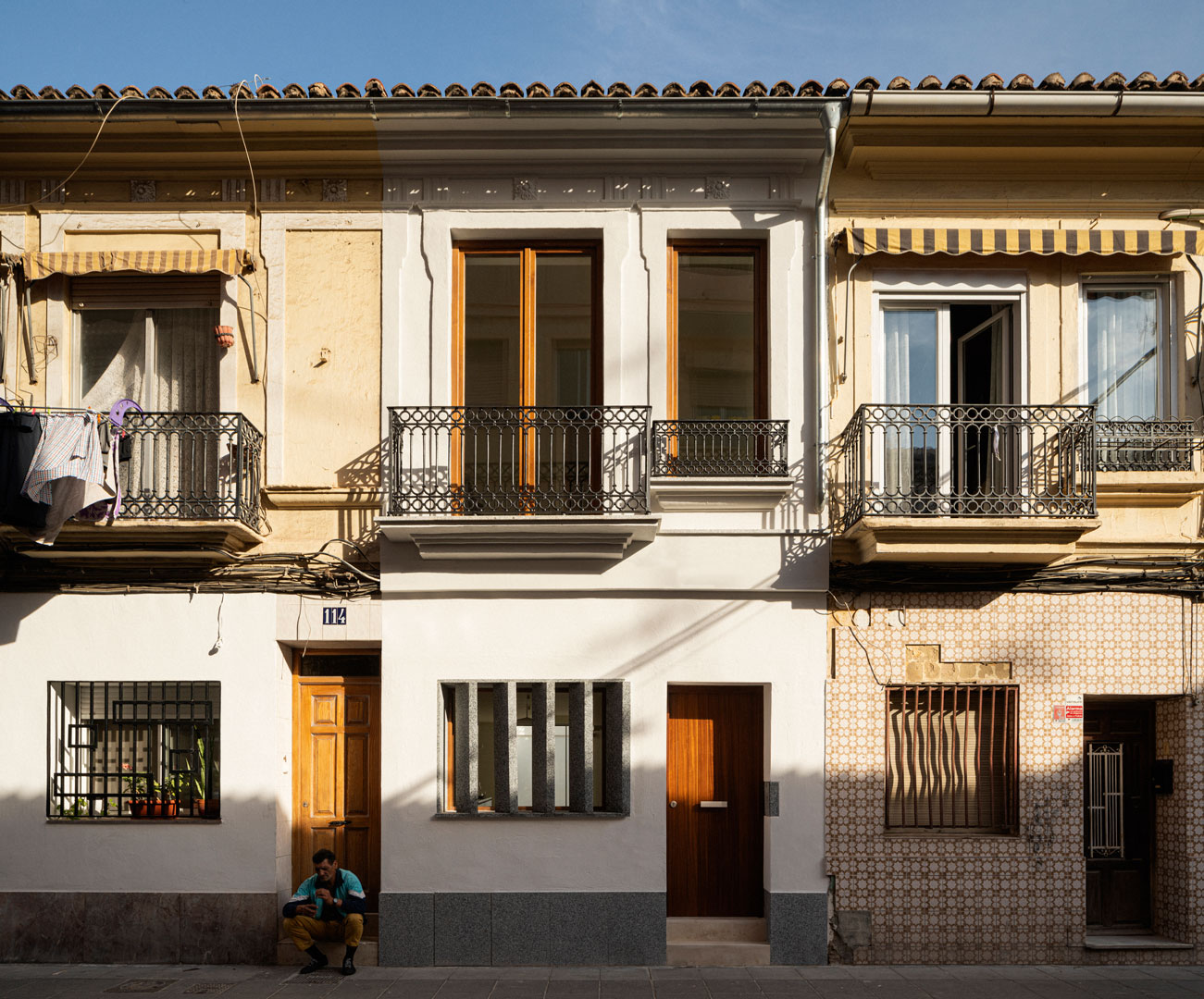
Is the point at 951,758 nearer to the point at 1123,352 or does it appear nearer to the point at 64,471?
the point at 1123,352

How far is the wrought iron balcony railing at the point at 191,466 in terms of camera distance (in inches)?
340

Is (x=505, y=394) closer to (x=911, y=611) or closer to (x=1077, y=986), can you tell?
(x=911, y=611)

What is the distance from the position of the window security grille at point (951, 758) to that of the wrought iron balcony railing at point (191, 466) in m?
6.20

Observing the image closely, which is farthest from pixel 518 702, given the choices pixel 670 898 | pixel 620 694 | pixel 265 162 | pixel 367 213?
pixel 265 162

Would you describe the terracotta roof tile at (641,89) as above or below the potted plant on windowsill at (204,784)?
above

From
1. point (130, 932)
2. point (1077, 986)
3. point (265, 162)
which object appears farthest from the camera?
point (265, 162)

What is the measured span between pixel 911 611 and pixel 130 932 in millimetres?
7598

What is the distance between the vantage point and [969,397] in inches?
368

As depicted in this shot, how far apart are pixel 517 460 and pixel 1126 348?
5.94 meters

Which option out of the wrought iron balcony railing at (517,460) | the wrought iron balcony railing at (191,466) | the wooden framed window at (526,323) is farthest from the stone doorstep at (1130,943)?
the wrought iron balcony railing at (191,466)

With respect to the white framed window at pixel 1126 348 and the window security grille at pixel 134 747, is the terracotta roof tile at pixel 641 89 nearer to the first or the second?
the white framed window at pixel 1126 348

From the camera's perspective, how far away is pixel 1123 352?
9.30 m

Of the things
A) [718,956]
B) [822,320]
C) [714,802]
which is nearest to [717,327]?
[822,320]

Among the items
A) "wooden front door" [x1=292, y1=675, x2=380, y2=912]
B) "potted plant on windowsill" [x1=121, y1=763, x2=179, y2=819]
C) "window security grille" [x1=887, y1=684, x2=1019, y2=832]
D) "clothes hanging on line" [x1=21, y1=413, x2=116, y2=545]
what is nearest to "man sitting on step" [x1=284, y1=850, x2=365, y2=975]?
"wooden front door" [x1=292, y1=675, x2=380, y2=912]
